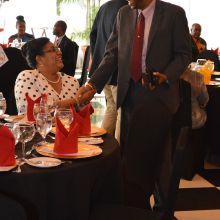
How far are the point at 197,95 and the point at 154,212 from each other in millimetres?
1892

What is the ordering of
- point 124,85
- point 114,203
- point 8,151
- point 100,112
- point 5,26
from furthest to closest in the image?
point 5,26 → point 100,112 → point 124,85 → point 114,203 → point 8,151

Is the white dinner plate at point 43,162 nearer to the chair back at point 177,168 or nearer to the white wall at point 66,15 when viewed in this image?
the chair back at point 177,168

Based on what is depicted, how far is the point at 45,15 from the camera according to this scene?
1123cm

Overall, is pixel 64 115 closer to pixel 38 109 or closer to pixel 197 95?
pixel 38 109

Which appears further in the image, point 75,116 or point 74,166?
point 75,116

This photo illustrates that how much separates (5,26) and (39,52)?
25.0 ft

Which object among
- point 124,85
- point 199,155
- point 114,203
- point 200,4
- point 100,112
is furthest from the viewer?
point 200,4

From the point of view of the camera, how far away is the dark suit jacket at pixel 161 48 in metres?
3.26

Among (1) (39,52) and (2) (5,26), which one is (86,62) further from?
(2) (5,26)

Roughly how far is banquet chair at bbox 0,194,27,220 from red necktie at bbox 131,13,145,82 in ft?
5.48

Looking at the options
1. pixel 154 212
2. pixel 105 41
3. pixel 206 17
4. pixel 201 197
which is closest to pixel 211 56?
pixel 105 41

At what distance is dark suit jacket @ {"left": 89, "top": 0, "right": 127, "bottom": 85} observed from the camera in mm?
4781

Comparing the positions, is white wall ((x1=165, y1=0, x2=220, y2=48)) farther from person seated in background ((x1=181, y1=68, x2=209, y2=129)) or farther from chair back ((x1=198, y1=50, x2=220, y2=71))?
person seated in background ((x1=181, y1=68, x2=209, y2=129))

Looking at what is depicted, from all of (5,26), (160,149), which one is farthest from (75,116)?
(5,26)
